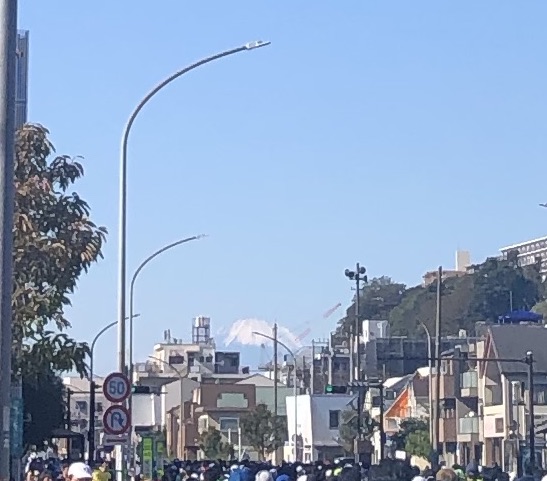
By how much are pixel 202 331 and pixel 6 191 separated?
179m

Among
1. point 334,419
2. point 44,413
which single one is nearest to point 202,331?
point 334,419

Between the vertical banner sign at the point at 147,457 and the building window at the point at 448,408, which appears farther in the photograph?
the building window at the point at 448,408

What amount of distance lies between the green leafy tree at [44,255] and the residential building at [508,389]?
59876mm

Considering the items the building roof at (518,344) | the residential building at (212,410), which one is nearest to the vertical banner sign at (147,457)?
the building roof at (518,344)

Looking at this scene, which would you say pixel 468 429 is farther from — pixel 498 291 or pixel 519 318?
pixel 498 291

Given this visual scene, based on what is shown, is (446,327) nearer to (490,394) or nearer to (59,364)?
(490,394)

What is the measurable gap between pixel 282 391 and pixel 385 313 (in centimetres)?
2989

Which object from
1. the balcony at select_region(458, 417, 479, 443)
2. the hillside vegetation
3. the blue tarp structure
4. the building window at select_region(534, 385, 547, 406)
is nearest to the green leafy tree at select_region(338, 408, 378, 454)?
the balcony at select_region(458, 417, 479, 443)

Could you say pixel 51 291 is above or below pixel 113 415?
above

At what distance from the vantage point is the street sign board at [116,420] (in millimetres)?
19969

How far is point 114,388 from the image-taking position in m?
19.9

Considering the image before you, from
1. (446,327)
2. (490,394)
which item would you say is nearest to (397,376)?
(446,327)

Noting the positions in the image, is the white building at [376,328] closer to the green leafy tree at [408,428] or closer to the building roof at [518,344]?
the green leafy tree at [408,428]

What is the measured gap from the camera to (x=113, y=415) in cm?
2000
